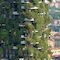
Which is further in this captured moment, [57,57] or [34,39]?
[57,57]

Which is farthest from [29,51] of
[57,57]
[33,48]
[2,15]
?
[57,57]

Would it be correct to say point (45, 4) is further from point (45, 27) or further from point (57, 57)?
point (57, 57)

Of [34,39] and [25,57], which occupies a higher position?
[34,39]

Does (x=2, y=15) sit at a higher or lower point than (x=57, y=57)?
higher

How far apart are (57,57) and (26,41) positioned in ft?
156

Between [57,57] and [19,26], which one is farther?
[57,57]

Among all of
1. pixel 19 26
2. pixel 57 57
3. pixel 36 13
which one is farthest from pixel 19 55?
pixel 57 57

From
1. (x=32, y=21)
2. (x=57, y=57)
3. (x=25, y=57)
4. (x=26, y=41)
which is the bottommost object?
(x=57, y=57)

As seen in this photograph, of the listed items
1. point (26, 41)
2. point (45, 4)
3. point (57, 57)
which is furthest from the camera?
point (57, 57)

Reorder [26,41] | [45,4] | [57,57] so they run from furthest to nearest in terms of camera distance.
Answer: [57,57] → [45,4] → [26,41]

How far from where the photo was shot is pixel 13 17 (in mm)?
49688

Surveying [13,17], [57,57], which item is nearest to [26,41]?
[13,17]

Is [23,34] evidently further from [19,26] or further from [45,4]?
[45,4]

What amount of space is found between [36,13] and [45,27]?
150 inches
